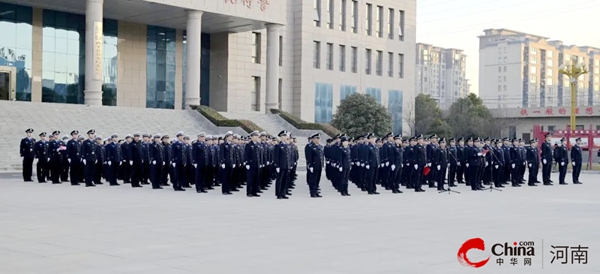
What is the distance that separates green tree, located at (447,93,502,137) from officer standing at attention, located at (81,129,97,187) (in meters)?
37.3

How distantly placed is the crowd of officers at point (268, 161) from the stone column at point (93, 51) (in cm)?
1208

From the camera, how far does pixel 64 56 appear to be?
37000mm

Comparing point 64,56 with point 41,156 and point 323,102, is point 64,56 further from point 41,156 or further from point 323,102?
point 41,156

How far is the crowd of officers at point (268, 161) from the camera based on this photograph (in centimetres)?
1669

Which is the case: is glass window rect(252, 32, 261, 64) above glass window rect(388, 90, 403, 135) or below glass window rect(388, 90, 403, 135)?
above

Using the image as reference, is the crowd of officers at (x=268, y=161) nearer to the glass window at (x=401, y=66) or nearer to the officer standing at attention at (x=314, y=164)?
the officer standing at attention at (x=314, y=164)

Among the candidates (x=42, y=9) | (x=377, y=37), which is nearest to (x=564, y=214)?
(x=42, y=9)

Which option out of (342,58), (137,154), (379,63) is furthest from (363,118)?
(137,154)

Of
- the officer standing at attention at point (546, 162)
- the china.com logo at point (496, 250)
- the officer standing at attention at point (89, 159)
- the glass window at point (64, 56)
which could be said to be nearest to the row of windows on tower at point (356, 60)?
the glass window at point (64, 56)

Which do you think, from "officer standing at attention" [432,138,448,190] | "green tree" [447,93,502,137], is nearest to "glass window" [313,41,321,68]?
"green tree" [447,93,502,137]

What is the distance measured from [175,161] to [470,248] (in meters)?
10.9

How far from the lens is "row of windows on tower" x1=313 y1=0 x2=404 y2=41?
156ft

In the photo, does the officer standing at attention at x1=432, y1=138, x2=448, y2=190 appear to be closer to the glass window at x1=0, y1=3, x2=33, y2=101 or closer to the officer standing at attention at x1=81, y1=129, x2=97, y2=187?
the officer standing at attention at x1=81, y1=129, x2=97, y2=187

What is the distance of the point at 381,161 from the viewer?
18.9 meters
